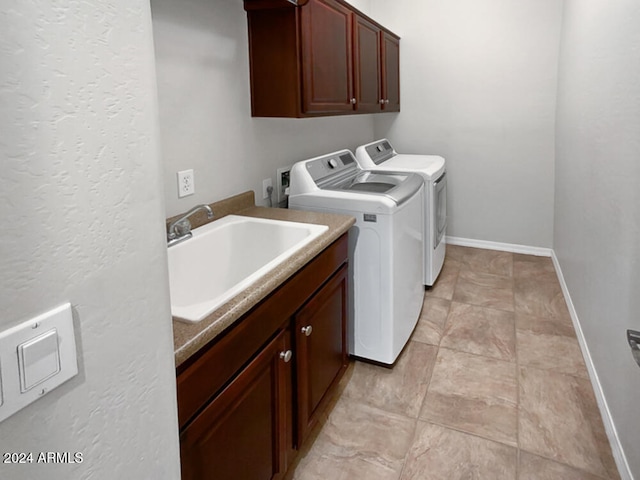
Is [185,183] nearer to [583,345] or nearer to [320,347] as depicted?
[320,347]

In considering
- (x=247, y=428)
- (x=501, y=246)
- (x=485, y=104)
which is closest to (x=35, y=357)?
(x=247, y=428)

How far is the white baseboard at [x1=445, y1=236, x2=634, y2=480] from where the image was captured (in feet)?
5.47

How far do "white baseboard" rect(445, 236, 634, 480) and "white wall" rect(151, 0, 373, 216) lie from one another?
1.83 metres

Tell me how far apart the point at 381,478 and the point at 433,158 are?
2620mm

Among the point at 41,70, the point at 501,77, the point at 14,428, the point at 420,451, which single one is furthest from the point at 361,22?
the point at 14,428

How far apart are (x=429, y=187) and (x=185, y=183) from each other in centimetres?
173

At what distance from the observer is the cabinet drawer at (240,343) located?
1017mm

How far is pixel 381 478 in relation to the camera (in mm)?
1673

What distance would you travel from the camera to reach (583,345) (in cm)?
246

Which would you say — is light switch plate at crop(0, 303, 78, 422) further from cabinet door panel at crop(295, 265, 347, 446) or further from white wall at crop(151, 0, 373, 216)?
white wall at crop(151, 0, 373, 216)

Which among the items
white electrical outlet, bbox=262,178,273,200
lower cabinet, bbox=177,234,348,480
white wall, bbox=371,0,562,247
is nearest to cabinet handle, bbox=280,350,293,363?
lower cabinet, bbox=177,234,348,480

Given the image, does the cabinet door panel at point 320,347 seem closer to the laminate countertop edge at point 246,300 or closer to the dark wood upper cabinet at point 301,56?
the laminate countertop edge at point 246,300

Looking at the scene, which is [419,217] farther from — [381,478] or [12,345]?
[12,345]

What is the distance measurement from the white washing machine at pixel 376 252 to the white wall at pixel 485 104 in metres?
1.72
